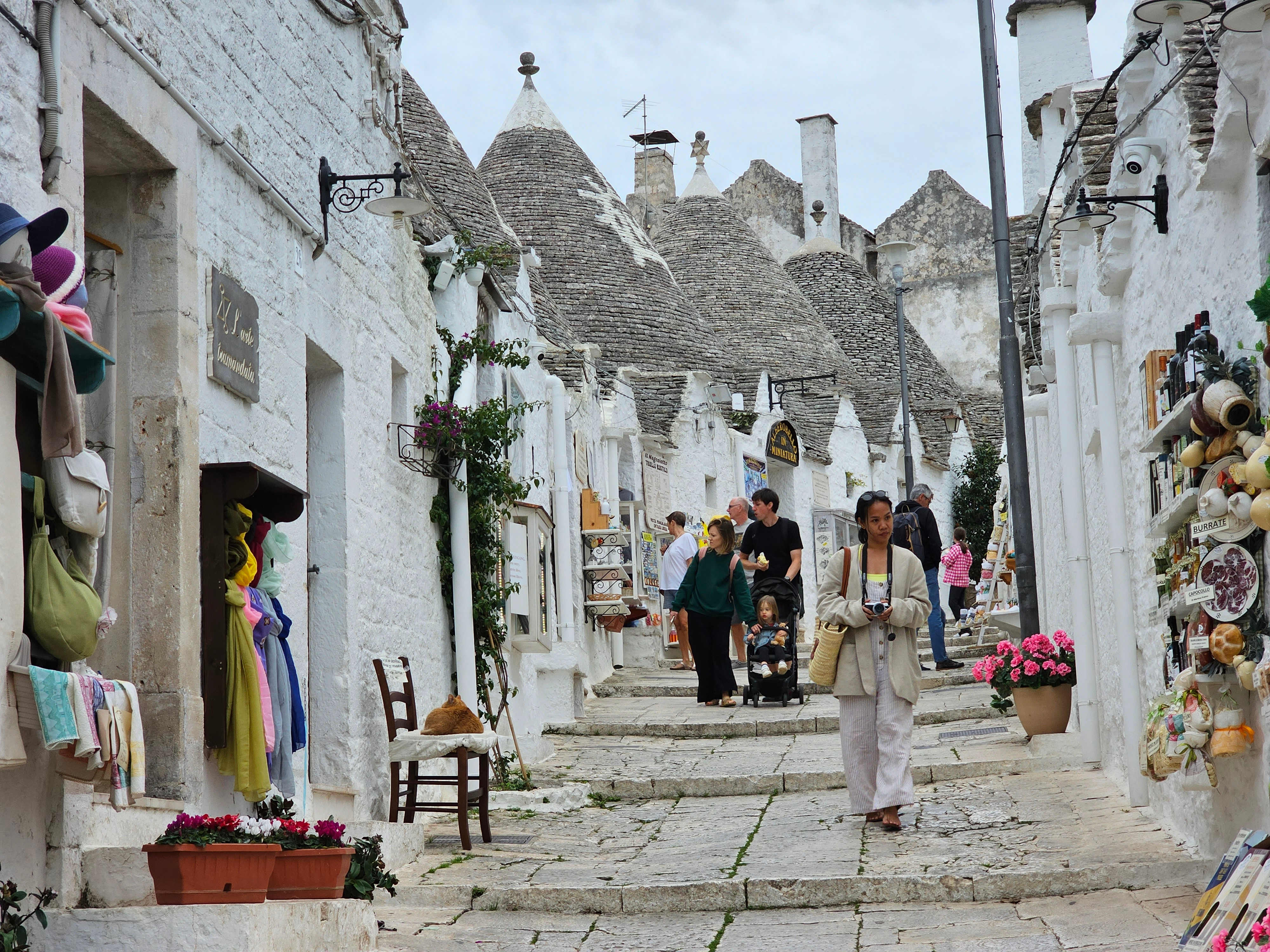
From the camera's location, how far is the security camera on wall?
6352 mm

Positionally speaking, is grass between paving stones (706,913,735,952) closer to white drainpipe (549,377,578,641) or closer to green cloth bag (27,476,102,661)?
green cloth bag (27,476,102,661)

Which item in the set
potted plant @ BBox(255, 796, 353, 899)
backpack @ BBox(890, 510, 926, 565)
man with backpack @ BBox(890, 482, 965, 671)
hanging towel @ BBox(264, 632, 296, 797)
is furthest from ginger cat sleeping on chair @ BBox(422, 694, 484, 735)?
man with backpack @ BBox(890, 482, 965, 671)

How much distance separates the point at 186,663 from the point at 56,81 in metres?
2.12

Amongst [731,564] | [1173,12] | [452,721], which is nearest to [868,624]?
[452,721]

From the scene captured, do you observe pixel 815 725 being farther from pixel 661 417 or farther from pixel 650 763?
pixel 661 417

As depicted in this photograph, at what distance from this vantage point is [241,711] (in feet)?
19.3

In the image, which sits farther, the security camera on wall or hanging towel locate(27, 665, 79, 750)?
the security camera on wall

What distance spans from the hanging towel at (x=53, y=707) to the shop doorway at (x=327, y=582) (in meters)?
3.43

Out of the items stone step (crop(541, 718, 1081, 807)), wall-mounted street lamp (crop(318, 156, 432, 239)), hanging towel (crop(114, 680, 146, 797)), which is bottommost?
stone step (crop(541, 718, 1081, 807))

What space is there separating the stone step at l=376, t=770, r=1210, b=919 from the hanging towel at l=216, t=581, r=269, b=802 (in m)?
1.01

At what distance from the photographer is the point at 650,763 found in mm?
10664

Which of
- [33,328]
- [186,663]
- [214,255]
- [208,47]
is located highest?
[208,47]

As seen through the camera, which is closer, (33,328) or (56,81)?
(33,328)

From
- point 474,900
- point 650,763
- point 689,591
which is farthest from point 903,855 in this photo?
point 689,591
